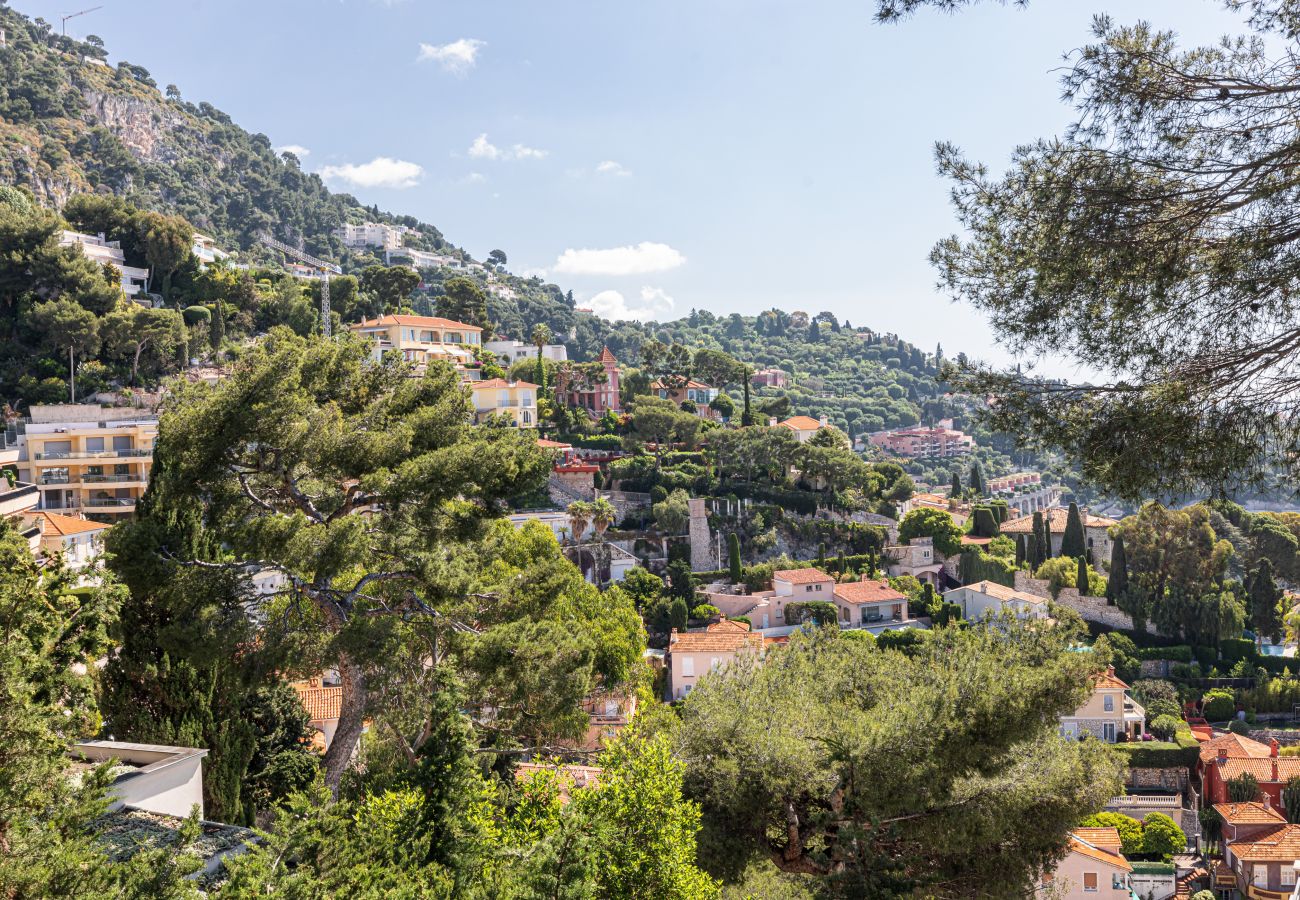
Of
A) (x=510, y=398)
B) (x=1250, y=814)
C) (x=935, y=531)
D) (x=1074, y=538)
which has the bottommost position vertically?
(x=1250, y=814)

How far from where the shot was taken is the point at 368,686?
11242 millimetres

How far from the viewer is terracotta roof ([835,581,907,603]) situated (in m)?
40.3

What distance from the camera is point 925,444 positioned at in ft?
378

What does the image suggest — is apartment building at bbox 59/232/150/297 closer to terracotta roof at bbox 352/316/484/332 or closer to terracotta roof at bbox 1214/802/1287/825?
terracotta roof at bbox 352/316/484/332

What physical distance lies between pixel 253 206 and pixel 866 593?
9675 cm

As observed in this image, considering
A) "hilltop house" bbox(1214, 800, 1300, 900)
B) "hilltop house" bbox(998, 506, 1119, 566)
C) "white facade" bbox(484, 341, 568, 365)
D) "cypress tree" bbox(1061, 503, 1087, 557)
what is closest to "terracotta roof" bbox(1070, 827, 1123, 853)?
"hilltop house" bbox(1214, 800, 1300, 900)

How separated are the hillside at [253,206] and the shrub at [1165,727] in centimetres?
3232

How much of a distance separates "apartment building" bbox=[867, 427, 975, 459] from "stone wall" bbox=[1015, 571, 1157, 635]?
225ft

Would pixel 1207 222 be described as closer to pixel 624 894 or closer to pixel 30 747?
pixel 624 894

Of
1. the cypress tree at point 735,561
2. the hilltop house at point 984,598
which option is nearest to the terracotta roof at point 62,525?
the cypress tree at point 735,561

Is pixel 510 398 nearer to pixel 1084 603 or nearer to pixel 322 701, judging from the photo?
pixel 1084 603

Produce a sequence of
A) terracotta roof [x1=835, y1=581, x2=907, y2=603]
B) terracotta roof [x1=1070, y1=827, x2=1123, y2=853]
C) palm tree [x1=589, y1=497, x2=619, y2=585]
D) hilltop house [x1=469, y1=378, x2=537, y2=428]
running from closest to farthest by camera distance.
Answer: terracotta roof [x1=1070, y1=827, x2=1123, y2=853] → palm tree [x1=589, y1=497, x2=619, y2=585] → terracotta roof [x1=835, y1=581, x2=907, y2=603] → hilltop house [x1=469, y1=378, x2=537, y2=428]

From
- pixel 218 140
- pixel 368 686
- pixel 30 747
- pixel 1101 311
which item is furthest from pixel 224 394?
pixel 218 140

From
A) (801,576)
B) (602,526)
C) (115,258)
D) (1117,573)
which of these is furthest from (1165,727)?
(115,258)
